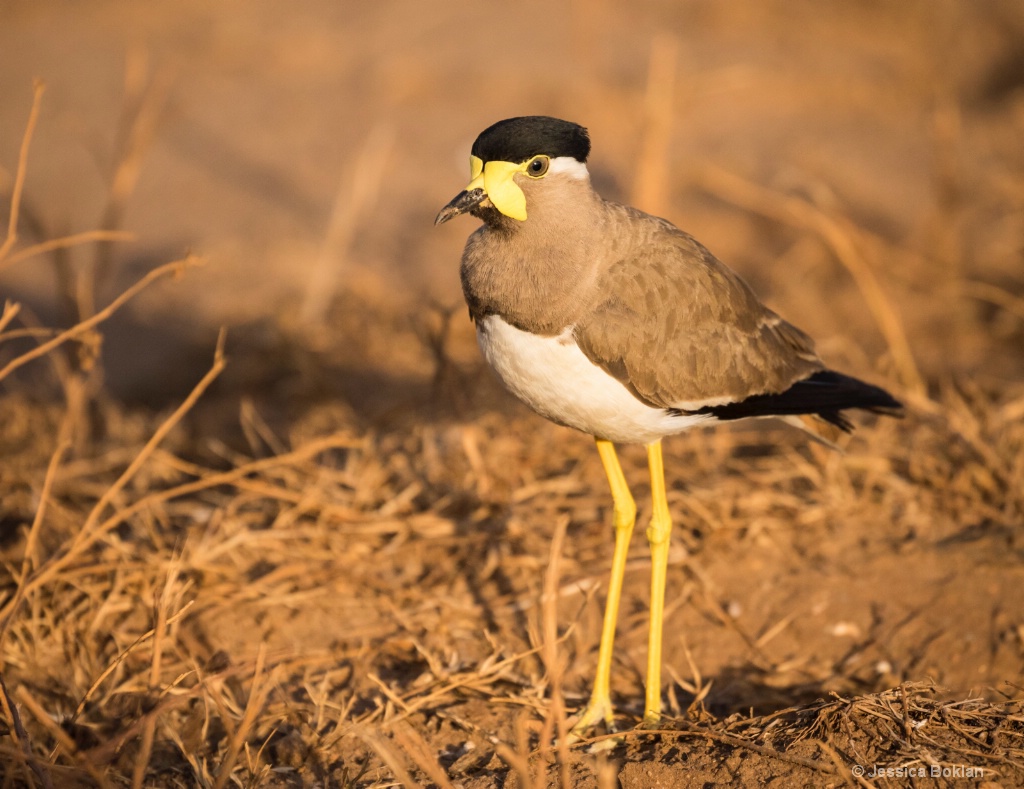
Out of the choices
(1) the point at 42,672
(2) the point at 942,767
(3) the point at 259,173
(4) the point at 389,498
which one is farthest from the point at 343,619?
(3) the point at 259,173

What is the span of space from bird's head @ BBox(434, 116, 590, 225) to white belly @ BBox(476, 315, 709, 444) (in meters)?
0.31

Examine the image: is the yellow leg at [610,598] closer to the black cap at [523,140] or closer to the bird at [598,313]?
the bird at [598,313]

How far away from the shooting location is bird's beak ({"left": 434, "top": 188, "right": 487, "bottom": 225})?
2.72m

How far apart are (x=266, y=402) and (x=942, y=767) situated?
4.07 metres

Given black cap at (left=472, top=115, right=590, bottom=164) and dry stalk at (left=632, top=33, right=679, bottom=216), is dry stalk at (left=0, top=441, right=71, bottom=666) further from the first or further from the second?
dry stalk at (left=632, top=33, right=679, bottom=216)

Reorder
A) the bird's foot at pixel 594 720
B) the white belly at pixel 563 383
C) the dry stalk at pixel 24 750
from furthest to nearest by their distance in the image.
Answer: the bird's foot at pixel 594 720 → the white belly at pixel 563 383 → the dry stalk at pixel 24 750

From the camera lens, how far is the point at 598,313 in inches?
109

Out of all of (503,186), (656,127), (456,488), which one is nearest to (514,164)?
(503,186)

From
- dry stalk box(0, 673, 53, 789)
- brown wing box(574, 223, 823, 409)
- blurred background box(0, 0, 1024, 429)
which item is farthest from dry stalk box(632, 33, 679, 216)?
dry stalk box(0, 673, 53, 789)

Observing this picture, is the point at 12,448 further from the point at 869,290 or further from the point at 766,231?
the point at 766,231

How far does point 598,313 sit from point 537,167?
44 cm

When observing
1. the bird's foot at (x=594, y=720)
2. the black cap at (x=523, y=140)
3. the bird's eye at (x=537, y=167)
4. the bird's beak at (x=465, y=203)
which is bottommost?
the bird's foot at (x=594, y=720)

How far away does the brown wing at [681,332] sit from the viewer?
9.13ft

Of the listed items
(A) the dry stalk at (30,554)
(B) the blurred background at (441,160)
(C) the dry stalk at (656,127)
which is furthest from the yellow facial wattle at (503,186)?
(C) the dry stalk at (656,127)
